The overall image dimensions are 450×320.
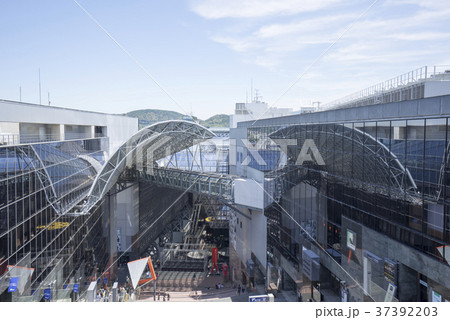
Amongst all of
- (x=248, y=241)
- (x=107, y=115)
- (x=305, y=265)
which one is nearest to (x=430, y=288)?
(x=305, y=265)

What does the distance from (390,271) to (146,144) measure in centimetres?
1848

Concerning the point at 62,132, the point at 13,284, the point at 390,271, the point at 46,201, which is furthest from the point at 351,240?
the point at 62,132

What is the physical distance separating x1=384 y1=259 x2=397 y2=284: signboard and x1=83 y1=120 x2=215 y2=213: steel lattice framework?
15.2 meters

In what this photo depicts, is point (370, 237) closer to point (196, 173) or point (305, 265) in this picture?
point (305, 265)

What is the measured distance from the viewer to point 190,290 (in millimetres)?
30281

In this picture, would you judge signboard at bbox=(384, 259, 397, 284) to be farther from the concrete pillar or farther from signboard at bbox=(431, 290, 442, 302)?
the concrete pillar

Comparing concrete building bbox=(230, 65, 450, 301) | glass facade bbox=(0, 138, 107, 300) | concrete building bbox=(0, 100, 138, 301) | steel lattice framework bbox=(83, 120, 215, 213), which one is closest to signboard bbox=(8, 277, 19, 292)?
concrete building bbox=(0, 100, 138, 301)

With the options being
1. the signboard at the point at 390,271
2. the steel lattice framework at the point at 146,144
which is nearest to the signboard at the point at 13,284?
the steel lattice framework at the point at 146,144

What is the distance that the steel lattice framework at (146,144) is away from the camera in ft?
76.0

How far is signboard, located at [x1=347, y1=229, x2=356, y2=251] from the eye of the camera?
50.2ft

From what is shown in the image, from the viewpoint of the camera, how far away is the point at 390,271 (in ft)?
41.9

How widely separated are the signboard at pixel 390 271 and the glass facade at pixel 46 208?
42.3 feet

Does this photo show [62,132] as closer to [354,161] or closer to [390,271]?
[354,161]

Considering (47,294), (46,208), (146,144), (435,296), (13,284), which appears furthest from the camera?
(146,144)
